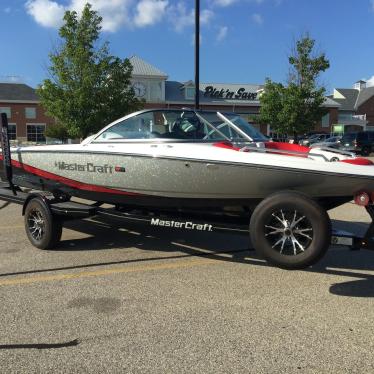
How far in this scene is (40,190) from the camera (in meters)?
7.36

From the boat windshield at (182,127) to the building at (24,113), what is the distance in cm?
5582

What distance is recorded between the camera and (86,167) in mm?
6297

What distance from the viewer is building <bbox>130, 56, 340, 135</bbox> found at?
5822cm

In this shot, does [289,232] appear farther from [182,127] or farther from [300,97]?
[300,97]

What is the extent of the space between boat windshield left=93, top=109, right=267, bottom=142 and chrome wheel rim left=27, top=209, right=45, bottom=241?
4.25ft

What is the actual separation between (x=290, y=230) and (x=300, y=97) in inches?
950

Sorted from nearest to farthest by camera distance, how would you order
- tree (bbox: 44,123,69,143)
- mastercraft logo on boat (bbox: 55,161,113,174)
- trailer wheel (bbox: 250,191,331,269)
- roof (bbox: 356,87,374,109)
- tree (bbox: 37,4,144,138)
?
trailer wheel (bbox: 250,191,331,269), mastercraft logo on boat (bbox: 55,161,113,174), tree (bbox: 37,4,144,138), tree (bbox: 44,123,69,143), roof (bbox: 356,87,374,109)

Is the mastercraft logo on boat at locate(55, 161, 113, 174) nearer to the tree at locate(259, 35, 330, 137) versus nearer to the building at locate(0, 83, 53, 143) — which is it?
the tree at locate(259, 35, 330, 137)

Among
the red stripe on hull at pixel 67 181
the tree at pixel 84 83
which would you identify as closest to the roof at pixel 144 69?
the tree at pixel 84 83

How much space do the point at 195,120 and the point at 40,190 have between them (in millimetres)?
2755

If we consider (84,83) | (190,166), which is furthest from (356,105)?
(190,166)

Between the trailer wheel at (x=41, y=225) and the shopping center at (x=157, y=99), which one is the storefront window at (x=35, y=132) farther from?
the trailer wheel at (x=41, y=225)

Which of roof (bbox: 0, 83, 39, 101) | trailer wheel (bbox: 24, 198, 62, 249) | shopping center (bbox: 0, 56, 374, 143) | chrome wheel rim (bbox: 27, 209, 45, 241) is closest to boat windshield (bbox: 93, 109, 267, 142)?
trailer wheel (bbox: 24, 198, 62, 249)

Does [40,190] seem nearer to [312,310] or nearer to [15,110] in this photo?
[312,310]
